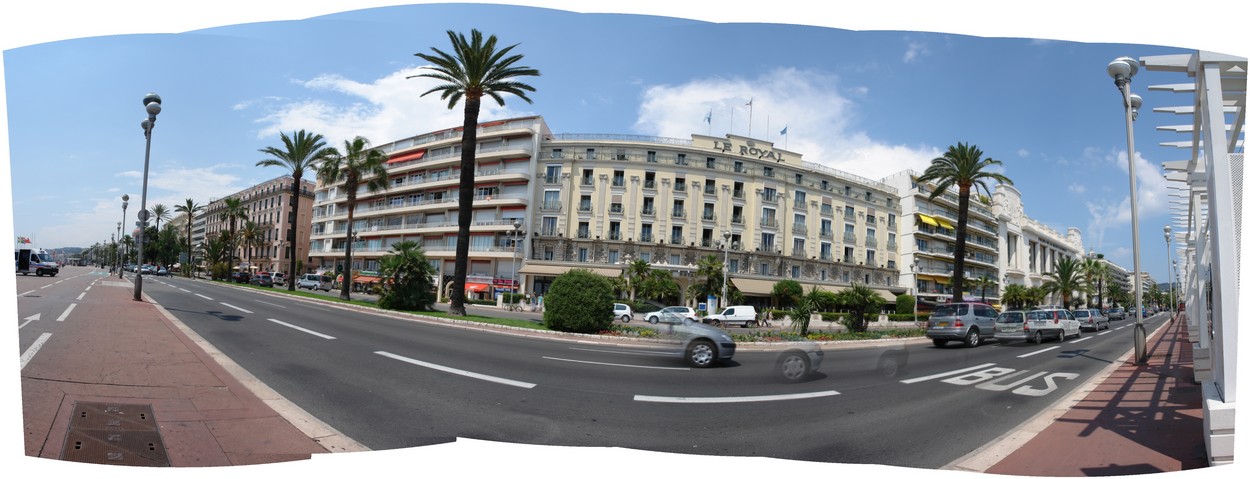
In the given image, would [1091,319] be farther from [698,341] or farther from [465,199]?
[465,199]

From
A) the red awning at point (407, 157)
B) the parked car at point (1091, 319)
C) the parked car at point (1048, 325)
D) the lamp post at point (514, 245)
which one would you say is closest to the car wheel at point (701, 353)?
the lamp post at point (514, 245)

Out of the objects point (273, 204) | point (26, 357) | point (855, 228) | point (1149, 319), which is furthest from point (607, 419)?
point (1149, 319)

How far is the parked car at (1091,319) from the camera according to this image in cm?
359

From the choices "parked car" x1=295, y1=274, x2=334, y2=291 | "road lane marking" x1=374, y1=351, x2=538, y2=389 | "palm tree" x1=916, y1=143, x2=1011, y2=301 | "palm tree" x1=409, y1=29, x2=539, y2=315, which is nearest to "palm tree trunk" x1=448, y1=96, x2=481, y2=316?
"palm tree" x1=409, y1=29, x2=539, y2=315

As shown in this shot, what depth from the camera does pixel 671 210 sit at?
3451 millimetres

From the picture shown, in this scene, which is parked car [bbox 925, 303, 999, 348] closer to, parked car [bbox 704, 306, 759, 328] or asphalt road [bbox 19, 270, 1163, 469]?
asphalt road [bbox 19, 270, 1163, 469]

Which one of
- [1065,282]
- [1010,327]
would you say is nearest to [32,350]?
[1010,327]

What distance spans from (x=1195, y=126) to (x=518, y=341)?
6.29 metres

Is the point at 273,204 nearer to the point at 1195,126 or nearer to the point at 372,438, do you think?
the point at 372,438

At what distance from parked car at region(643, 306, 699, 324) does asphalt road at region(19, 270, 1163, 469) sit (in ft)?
0.79

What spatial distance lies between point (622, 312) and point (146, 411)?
3.06 meters

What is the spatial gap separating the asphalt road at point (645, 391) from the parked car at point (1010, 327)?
3.6 inches

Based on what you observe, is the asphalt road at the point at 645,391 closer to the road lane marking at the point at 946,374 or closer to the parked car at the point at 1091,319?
the road lane marking at the point at 946,374

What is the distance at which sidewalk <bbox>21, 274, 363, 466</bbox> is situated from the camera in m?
2.65
